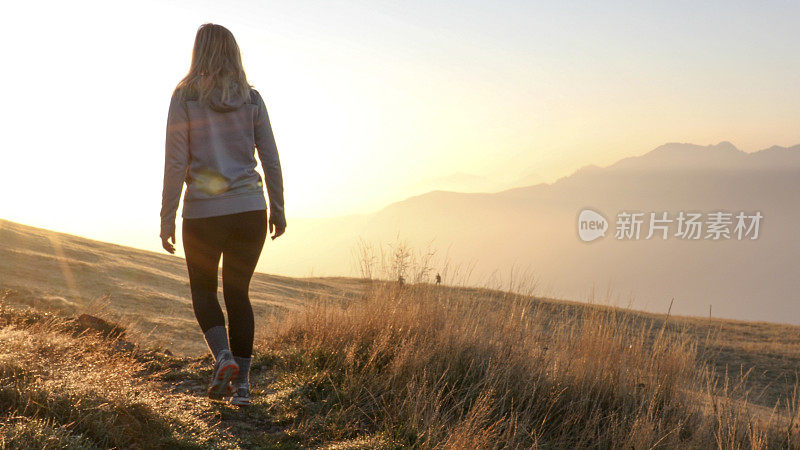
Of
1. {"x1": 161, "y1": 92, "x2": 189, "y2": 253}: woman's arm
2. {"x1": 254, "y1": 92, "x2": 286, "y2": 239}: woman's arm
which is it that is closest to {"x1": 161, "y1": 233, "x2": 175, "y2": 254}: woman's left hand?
{"x1": 161, "y1": 92, "x2": 189, "y2": 253}: woman's arm

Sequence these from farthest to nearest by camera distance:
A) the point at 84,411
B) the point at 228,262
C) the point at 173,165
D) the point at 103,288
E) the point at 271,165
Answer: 1. the point at 103,288
2. the point at 271,165
3. the point at 228,262
4. the point at 173,165
5. the point at 84,411

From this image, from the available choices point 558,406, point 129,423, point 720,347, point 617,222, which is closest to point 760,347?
point 720,347

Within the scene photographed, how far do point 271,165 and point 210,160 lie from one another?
0.45m

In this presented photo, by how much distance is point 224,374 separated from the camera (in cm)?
379

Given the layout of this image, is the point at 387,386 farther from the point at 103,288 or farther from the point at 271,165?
the point at 103,288

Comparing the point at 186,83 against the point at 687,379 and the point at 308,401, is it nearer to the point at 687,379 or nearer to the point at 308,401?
the point at 308,401

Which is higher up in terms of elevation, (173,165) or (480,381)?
(173,165)

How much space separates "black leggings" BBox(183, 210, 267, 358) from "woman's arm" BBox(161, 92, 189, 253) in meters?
0.11

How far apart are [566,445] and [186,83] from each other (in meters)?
3.96

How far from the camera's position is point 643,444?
169 inches

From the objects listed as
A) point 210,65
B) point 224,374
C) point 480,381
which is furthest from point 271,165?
point 480,381

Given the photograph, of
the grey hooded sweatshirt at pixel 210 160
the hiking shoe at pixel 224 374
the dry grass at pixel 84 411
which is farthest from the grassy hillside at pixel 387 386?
the grey hooded sweatshirt at pixel 210 160

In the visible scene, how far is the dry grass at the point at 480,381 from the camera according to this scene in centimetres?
395

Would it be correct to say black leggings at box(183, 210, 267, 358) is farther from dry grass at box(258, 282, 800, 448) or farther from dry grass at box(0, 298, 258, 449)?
dry grass at box(258, 282, 800, 448)
